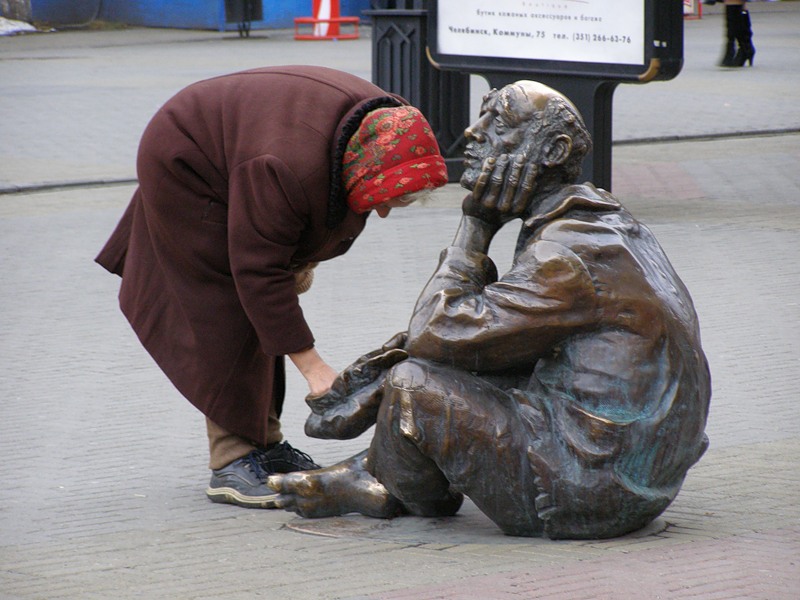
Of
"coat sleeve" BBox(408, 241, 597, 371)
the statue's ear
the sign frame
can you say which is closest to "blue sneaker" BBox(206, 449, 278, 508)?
"coat sleeve" BBox(408, 241, 597, 371)

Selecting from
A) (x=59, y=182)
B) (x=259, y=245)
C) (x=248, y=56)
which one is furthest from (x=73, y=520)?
(x=248, y=56)

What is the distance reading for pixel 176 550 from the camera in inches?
153

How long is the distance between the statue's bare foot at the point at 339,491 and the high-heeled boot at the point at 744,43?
16.2m

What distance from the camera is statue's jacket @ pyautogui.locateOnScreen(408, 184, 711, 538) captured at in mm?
3543

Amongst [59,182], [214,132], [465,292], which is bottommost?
[59,182]

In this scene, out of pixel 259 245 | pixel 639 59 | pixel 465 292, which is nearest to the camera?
pixel 465 292

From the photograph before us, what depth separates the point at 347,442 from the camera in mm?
5027

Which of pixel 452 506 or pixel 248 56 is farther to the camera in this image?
pixel 248 56

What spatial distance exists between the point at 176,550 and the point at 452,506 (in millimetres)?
803

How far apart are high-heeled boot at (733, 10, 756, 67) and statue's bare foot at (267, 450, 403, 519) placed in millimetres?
16202

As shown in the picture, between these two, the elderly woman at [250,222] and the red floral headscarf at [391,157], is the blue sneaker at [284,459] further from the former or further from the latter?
the red floral headscarf at [391,157]

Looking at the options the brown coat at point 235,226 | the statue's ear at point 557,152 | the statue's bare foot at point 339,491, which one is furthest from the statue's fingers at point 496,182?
the statue's bare foot at point 339,491

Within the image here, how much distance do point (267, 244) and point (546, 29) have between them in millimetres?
5525

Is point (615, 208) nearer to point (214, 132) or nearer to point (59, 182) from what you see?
point (214, 132)
